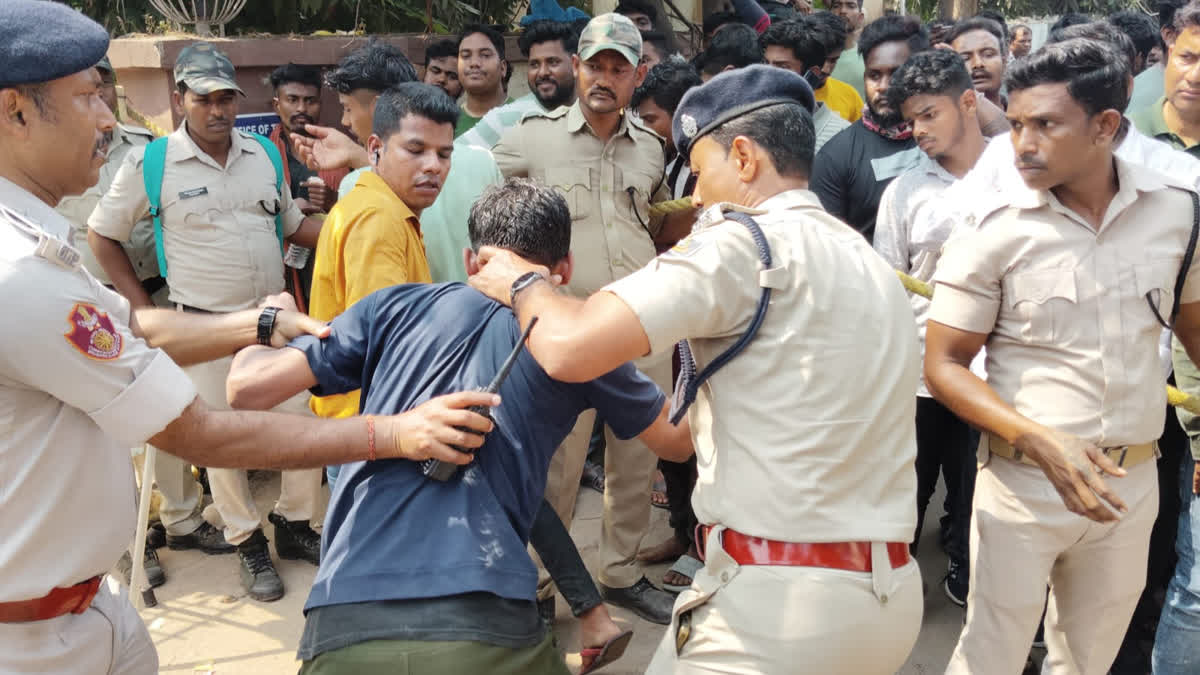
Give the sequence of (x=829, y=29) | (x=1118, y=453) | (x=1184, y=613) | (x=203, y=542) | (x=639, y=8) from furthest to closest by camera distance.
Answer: (x=639, y=8)
(x=829, y=29)
(x=203, y=542)
(x=1184, y=613)
(x=1118, y=453)

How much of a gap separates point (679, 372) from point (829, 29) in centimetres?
370

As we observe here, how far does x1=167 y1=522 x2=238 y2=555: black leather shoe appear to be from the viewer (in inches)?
201

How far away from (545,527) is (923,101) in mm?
2363

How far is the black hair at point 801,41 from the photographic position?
576 cm

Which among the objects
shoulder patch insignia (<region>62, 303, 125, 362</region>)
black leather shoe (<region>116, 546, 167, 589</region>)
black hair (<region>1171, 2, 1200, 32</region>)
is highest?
black hair (<region>1171, 2, 1200, 32</region>)

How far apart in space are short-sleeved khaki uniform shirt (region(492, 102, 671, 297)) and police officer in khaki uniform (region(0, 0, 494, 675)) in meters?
2.38

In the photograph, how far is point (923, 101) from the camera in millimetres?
4086

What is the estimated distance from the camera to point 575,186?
4.57 meters

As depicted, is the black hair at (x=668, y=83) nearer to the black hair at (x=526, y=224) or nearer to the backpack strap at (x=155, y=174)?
the backpack strap at (x=155, y=174)

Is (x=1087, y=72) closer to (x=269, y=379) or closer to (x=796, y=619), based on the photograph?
(x=796, y=619)

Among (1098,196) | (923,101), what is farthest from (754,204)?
(923,101)

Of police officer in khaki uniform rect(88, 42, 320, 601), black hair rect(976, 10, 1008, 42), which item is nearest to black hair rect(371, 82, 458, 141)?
police officer in khaki uniform rect(88, 42, 320, 601)

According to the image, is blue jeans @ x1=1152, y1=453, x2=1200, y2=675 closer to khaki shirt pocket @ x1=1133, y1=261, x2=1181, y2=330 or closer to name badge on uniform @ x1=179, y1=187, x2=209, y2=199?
khaki shirt pocket @ x1=1133, y1=261, x2=1181, y2=330

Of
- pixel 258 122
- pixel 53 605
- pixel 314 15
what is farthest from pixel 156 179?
pixel 314 15
